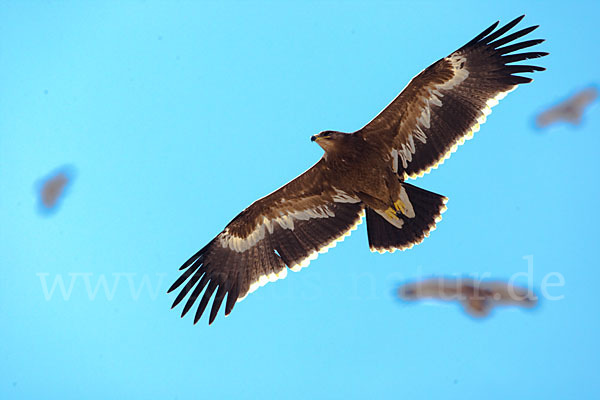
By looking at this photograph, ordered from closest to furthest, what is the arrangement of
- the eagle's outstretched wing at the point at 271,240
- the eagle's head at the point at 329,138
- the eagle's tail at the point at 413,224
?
1. the eagle's head at the point at 329,138
2. the eagle's tail at the point at 413,224
3. the eagle's outstretched wing at the point at 271,240

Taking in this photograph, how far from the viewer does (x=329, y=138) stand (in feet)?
29.2

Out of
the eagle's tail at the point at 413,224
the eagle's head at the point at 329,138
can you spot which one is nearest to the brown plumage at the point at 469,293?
the eagle's tail at the point at 413,224

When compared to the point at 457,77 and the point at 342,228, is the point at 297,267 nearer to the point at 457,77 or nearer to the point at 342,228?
the point at 342,228

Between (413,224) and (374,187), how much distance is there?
2.25 feet

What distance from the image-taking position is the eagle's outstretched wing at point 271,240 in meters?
9.62

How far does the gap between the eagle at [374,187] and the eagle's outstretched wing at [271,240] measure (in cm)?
1

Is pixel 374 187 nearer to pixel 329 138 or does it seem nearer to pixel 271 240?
pixel 329 138

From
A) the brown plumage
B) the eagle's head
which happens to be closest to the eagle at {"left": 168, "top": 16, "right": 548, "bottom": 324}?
the eagle's head

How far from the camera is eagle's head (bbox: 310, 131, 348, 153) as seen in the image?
29.2ft

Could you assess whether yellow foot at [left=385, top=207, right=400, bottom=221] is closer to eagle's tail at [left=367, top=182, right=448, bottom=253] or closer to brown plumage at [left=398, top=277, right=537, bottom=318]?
eagle's tail at [left=367, top=182, right=448, bottom=253]

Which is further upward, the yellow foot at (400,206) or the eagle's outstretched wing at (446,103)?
the eagle's outstretched wing at (446,103)

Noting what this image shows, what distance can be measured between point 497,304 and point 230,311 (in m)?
3.83

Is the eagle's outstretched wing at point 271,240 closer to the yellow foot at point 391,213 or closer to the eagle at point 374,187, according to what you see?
the eagle at point 374,187

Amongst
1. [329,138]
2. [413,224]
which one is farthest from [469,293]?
[329,138]
